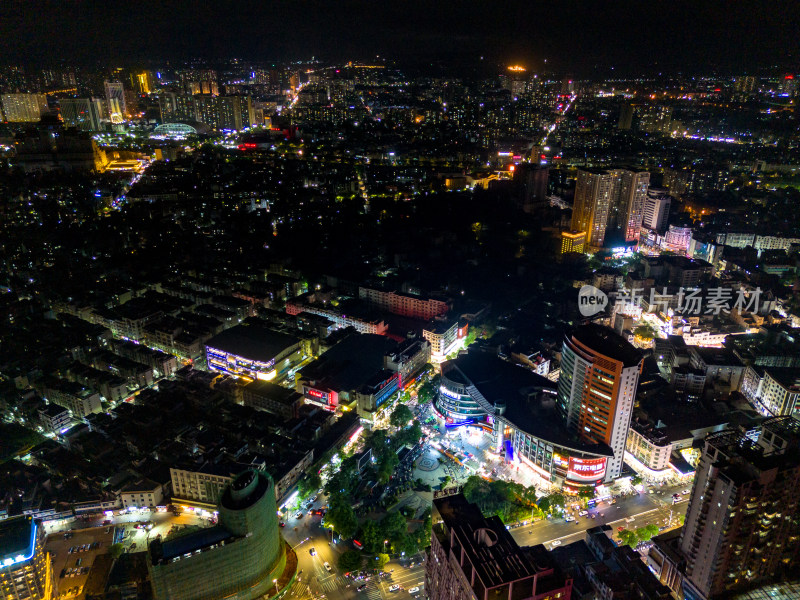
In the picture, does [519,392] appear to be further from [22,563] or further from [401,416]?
[22,563]

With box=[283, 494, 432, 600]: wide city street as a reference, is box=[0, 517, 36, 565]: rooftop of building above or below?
above

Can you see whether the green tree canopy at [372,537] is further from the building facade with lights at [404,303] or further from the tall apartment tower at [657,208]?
the tall apartment tower at [657,208]

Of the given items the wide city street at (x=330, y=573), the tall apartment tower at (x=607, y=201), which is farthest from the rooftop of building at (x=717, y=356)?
the tall apartment tower at (x=607, y=201)

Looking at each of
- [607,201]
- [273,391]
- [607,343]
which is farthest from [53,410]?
[607,201]

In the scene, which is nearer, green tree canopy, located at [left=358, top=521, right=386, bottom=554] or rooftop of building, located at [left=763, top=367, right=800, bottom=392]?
green tree canopy, located at [left=358, top=521, right=386, bottom=554]

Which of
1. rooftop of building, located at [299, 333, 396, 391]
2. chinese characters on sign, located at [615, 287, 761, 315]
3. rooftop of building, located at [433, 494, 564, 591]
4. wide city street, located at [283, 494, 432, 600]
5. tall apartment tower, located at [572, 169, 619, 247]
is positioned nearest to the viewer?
rooftop of building, located at [433, 494, 564, 591]

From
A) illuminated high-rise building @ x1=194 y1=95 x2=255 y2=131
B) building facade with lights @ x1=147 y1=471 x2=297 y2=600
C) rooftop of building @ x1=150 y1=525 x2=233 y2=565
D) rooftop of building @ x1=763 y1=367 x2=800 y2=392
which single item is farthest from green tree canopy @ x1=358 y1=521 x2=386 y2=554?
illuminated high-rise building @ x1=194 y1=95 x2=255 y2=131

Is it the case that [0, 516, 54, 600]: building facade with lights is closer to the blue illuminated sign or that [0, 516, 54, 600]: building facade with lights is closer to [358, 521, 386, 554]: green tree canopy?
the blue illuminated sign
